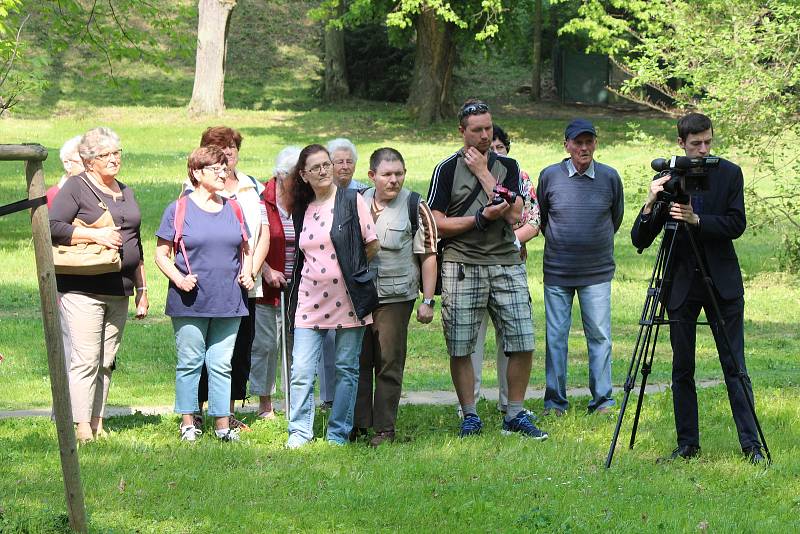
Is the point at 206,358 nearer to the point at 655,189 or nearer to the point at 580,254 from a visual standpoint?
the point at 580,254

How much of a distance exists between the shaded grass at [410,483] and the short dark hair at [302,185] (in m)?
1.67

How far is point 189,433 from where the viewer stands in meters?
8.07

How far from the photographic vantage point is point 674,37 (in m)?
18.5

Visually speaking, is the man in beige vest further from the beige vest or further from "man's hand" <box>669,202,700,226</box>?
"man's hand" <box>669,202,700,226</box>

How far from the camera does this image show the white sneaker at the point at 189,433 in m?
8.04

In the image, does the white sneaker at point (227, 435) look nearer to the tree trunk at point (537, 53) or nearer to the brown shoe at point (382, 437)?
the brown shoe at point (382, 437)

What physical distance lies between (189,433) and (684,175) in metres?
3.76

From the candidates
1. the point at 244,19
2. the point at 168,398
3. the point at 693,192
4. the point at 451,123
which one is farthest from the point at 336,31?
the point at 693,192

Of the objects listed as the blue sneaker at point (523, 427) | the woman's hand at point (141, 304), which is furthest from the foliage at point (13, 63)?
the blue sneaker at point (523, 427)

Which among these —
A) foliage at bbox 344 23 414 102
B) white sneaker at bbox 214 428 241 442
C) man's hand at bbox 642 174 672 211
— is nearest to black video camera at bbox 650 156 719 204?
man's hand at bbox 642 174 672 211

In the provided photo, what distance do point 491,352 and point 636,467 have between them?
22.0ft

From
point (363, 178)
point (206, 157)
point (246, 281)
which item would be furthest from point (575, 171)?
→ point (363, 178)

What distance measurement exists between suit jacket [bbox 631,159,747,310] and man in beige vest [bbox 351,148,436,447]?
1.53 m

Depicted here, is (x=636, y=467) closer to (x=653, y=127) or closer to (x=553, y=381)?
(x=553, y=381)
